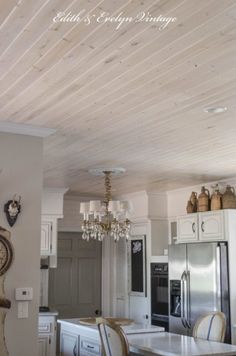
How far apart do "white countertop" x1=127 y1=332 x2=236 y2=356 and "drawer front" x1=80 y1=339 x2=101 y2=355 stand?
531 mm

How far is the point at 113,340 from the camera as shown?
391cm

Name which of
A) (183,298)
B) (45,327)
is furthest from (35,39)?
(45,327)

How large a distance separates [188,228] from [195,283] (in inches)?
28.2

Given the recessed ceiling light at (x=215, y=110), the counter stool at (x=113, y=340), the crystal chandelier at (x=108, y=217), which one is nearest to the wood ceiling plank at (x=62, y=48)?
the recessed ceiling light at (x=215, y=110)

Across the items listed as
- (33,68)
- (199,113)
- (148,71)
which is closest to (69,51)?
(33,68)

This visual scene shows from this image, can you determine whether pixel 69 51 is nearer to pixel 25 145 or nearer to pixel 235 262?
pixel 25 145

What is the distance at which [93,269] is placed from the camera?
8.11 meters

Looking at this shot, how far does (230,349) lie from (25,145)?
→ 225 cm

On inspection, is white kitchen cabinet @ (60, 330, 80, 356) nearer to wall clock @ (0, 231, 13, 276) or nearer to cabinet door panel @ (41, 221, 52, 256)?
cabinet door panel @ (41, 221, 52, 256)

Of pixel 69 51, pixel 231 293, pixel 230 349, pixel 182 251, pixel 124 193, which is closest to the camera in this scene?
pixel 69 51

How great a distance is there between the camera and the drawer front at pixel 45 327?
646cm

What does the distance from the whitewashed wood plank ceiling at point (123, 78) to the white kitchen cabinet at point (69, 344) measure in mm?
1928

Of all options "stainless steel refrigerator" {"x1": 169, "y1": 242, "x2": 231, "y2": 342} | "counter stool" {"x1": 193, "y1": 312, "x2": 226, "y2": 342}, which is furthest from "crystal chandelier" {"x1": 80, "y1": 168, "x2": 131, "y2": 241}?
"counter stool" {"x1": 193, "y1": 312, "x2": 226, "y2": 342}

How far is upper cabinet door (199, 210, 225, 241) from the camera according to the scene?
5.71m
